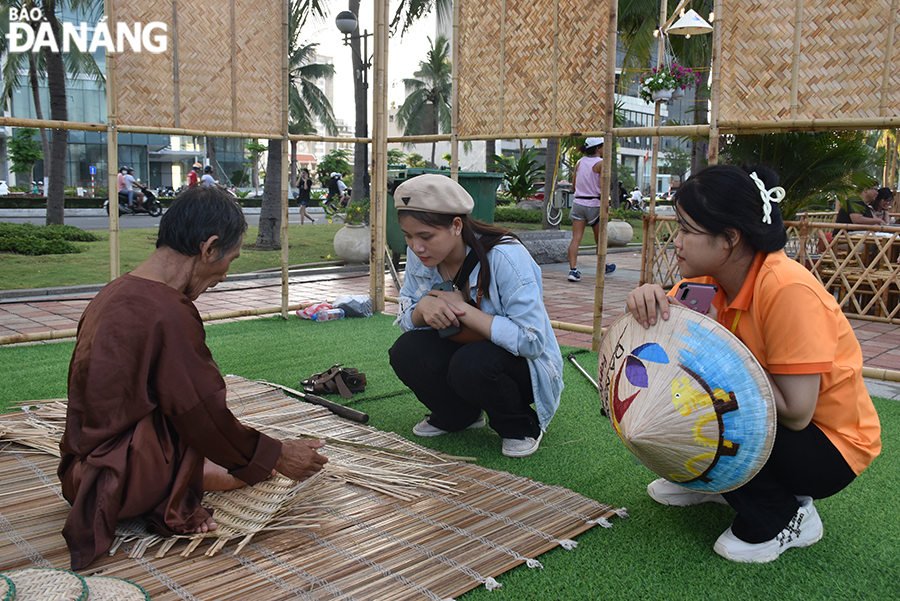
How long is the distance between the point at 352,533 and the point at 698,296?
4.14ft

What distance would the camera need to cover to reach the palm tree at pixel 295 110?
11.3 metres

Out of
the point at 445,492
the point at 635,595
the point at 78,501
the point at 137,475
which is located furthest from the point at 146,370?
the point at 635,595

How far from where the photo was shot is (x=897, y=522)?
7.36 feet

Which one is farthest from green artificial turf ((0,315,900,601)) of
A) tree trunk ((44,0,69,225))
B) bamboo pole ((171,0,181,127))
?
tree trunk ((44,0,69,225))

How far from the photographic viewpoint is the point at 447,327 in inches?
106

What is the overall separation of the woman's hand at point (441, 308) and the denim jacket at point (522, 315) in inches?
A: 4.5

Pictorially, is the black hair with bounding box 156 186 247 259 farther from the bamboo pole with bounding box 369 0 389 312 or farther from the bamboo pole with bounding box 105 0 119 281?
the bamboo pole with bounding box 369 0 389 312

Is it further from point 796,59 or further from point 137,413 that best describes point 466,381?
point 796,59

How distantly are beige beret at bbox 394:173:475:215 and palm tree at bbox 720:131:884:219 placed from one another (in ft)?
27.2

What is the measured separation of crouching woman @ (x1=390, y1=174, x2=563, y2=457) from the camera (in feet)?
8.34

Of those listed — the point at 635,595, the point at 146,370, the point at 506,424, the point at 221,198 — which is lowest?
the point at 635,595

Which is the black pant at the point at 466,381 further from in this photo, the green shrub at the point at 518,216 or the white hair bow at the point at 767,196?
the green shrub at the point at 518,216

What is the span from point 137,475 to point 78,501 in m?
0.17

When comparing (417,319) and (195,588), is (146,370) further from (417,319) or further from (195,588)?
(417,319)
